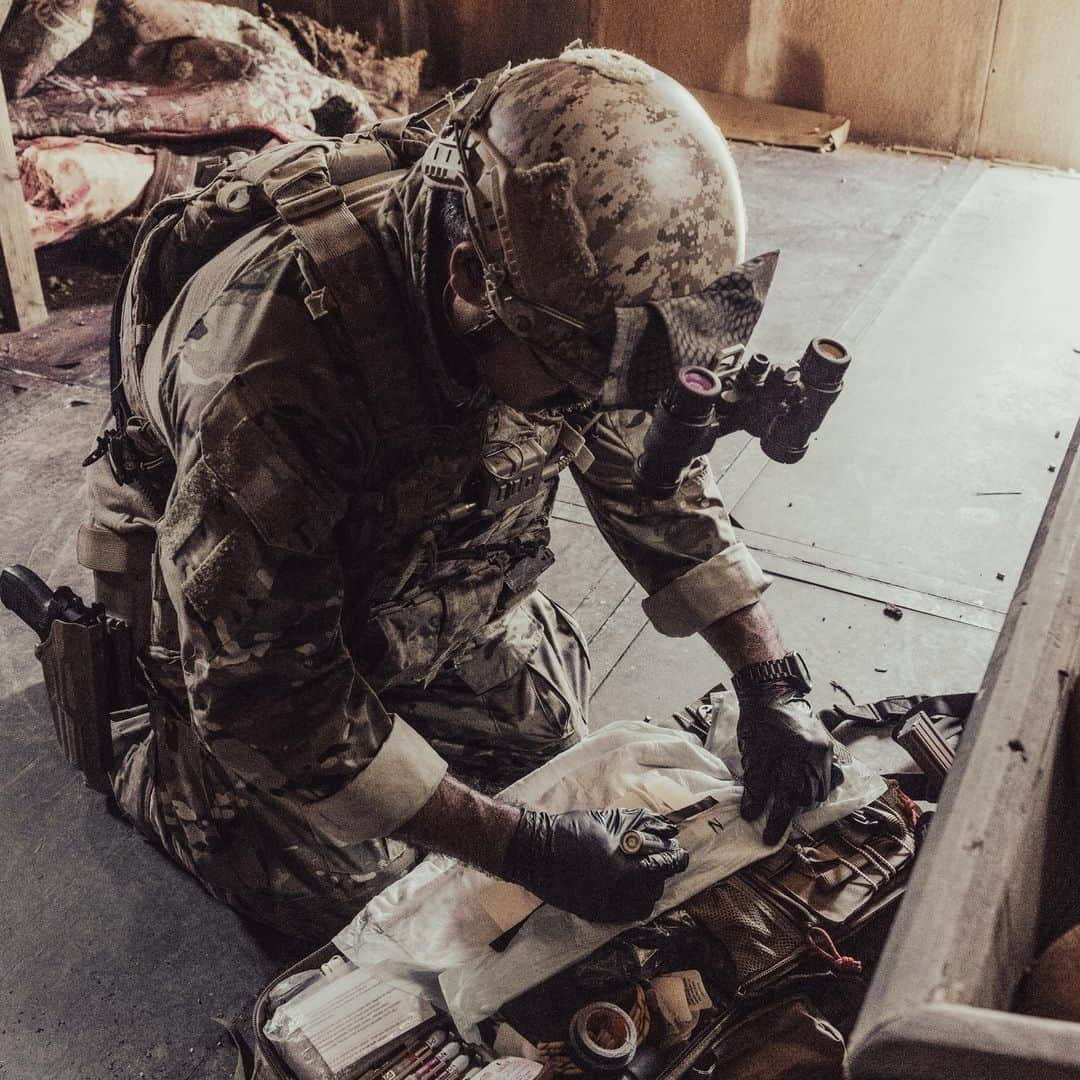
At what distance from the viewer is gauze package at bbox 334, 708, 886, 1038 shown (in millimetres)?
1898

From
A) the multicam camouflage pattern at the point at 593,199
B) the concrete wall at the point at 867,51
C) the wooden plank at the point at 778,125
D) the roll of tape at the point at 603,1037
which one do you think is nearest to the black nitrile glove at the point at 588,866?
the roll of tape at the point at 603,1037

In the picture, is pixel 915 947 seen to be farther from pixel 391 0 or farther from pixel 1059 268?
pixel 391 0

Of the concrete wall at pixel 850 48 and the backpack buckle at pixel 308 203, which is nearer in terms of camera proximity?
the backpack buckle at pixel 308 203

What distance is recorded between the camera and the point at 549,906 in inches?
76.9

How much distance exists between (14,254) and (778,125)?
429 centimetres

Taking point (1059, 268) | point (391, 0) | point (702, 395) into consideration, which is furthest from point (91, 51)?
point (702, 395)

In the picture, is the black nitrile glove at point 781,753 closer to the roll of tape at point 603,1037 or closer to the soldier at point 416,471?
the soldier at point 416,471

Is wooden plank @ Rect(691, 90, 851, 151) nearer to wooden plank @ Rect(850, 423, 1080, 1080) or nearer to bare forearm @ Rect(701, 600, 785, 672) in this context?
bare forearm @ Rect(701, 600, 785, 672)

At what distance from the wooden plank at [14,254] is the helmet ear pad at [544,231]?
135 inches

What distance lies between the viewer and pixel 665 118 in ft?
5.16

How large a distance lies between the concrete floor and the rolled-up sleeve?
0.59m

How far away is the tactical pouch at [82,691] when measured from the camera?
227cm

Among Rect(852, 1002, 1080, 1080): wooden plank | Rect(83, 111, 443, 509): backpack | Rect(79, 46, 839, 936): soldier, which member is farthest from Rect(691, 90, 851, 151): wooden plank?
Rect(852, 1002, 1080, 1080): wooden plank

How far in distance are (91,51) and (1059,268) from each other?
4.70 m
